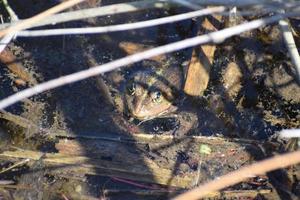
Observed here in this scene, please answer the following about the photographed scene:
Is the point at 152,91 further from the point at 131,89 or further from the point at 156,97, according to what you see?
the point at 131,89

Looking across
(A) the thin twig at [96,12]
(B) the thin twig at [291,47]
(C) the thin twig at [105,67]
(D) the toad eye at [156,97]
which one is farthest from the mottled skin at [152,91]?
(C) the thin twig at [105,67]

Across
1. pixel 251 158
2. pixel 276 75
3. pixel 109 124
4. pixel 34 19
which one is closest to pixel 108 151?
pixel 109 124

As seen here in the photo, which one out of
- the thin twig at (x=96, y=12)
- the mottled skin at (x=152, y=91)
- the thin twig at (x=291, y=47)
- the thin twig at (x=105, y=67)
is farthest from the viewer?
the mottled skin at (x=152, y=91)

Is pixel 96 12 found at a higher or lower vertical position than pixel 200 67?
lower

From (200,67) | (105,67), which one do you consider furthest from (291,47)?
(105,67)

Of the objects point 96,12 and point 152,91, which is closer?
point 96,12

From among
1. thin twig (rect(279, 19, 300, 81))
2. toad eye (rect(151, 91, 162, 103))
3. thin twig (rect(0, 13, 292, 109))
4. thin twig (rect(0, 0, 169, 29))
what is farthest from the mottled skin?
thin twig (rect(0, 13, 292, 109))

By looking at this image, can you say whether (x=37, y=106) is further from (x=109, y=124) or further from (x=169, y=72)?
(x=169, y=72)

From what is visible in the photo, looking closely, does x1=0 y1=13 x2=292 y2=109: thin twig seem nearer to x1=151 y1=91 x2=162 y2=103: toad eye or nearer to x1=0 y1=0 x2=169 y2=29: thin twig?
x1=0 y1=0 x2=169 y2=29: thin twig

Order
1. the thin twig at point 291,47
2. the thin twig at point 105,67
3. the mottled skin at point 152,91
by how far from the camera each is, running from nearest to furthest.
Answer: the thin twig at point 105,67, the thin twig at point 291,47, the mottled skin at point 152,91

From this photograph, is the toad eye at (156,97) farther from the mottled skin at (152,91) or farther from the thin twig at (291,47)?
the thin twig at (291,47)

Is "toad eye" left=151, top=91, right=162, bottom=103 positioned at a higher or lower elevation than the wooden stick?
lower
